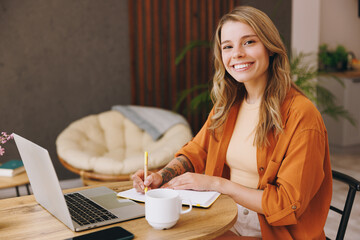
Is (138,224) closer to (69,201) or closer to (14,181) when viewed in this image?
(69,201)

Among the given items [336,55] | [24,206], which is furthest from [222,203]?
[336,55]

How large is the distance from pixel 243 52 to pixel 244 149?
1.16 ft

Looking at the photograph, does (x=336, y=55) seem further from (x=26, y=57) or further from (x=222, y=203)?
(x=222, y=203)

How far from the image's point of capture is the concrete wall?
345 cm

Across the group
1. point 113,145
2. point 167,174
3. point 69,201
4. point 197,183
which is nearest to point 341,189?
point 113,145

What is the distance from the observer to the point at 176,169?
61.7 inches

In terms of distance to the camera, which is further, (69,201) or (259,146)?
(259,146)

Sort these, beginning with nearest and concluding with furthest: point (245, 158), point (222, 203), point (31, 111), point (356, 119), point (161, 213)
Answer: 1. point (161, 213)
2. point (222, 203)
3. point (245, 158)
4. point (31, 111)
5. point (356, 119)

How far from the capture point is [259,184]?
1.40 metres

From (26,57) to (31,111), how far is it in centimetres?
46

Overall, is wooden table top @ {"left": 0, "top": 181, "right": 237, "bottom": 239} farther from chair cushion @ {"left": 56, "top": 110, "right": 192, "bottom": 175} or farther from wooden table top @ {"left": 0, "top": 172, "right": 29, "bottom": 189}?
chair cushion @ {"left": 56, "top": 110, "right": 192, "bottom": 175}

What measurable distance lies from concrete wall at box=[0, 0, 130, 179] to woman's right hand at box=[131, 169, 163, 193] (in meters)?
2.43

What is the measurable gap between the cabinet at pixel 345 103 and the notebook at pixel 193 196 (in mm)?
4026

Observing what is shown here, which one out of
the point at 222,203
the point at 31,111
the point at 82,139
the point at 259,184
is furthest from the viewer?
the point at 31,111
